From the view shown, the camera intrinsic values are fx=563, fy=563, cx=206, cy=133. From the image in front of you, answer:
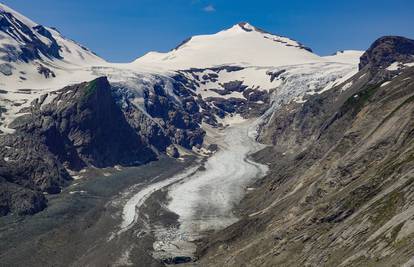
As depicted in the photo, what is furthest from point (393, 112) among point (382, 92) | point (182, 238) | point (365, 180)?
point (182, 238)

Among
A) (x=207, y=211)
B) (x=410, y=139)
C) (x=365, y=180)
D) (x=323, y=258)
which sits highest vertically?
(x=410, y=139)

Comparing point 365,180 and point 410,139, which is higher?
point 410,139

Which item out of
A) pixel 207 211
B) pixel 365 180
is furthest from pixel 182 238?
pixel 365 180

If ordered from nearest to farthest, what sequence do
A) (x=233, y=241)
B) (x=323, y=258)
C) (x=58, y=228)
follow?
(x=323, y=258), (x=233, y=241), (x=58, y=228)

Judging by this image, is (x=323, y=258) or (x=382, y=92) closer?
(x=323, y=258)

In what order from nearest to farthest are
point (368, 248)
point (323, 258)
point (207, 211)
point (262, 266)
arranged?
1. point (368, 248)
2. point (323, 258)
3. point (262, 266)
4. point (207, 211)

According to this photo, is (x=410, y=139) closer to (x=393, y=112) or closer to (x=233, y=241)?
(x=393, y=112)

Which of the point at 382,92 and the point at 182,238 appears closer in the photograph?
the point at 182,238

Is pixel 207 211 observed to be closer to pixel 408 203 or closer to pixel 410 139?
pixel 410 139

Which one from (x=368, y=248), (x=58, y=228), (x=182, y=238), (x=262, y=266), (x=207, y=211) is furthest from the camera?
(x=207, y=211)
